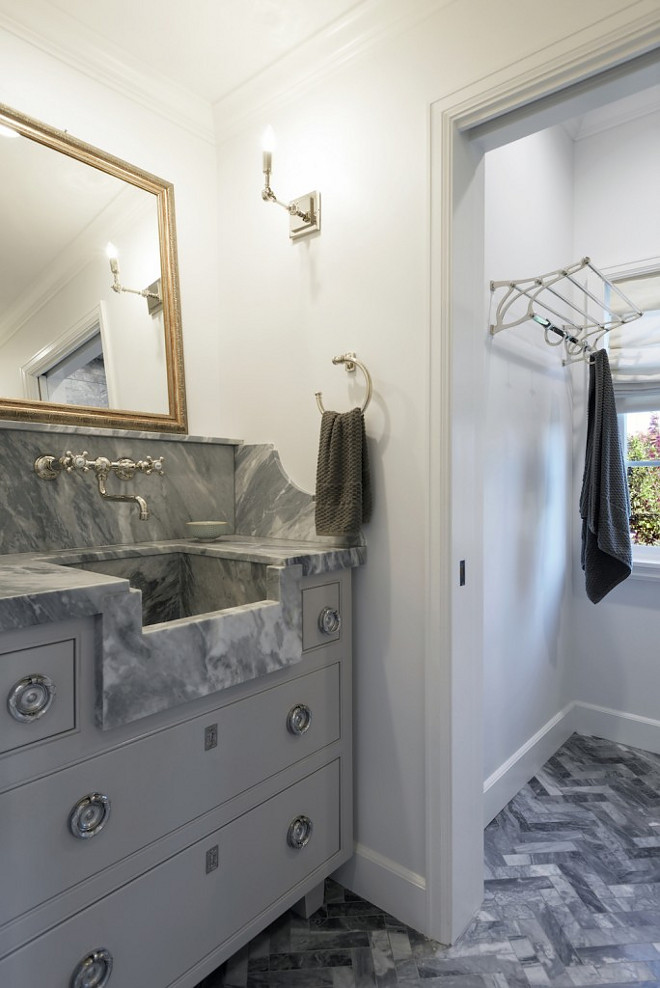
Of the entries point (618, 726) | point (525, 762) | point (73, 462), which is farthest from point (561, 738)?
point (73, 462)

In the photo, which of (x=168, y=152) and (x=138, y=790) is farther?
(x=168, y=152)

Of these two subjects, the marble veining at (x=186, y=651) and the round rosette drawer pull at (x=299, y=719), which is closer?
the marble veining at (x=186, y=651)

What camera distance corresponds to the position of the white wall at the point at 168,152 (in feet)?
5.05

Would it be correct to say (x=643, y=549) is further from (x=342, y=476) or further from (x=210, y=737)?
(x=210, y=737)

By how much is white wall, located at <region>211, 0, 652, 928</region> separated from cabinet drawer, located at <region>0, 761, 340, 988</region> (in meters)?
0.22

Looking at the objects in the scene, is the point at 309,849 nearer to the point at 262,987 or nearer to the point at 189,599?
the point at 262,987

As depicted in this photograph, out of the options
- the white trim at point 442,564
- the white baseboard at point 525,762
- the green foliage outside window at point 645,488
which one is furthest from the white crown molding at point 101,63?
the white baseboard at point 525,762

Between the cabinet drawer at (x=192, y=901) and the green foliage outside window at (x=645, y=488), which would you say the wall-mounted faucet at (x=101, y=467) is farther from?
the green foliage outside window at (x=645, y=488)

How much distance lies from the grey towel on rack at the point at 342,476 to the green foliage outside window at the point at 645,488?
1738mm

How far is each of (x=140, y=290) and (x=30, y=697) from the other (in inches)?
51.8

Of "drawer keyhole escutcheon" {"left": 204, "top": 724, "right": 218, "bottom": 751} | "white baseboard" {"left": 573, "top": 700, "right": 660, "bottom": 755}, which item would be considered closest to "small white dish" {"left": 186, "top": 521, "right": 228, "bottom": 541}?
"drawer keyhole escutcheon" {"left": 204, "top": 724, "right": 218, "bottom": 751}

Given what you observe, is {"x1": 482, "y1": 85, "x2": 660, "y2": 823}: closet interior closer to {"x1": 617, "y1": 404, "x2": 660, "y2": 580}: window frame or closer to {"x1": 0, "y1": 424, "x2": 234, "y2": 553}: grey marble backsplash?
{"x1": 617, "y1": 404, "x2": 660, "y2": 580}: window frame

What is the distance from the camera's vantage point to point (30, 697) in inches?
36.0

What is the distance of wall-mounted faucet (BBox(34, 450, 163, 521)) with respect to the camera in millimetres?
1518
